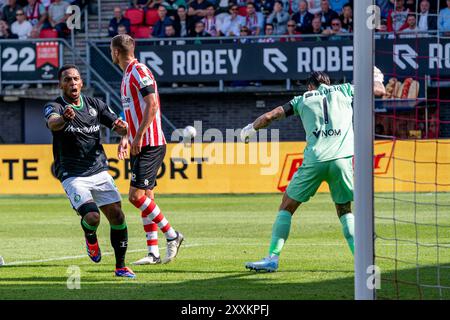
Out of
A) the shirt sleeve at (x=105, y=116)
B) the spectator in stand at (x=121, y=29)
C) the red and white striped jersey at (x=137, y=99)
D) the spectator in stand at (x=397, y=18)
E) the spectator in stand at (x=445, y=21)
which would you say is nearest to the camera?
the shirt sleeve at (x=105, y=116)

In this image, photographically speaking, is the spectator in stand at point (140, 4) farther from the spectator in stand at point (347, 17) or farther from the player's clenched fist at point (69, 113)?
the player's clenched fist at point (69, 113)

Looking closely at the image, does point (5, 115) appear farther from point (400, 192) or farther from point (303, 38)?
point (400, 192)

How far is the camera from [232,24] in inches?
1164

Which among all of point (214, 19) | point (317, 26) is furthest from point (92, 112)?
point (214, 19)

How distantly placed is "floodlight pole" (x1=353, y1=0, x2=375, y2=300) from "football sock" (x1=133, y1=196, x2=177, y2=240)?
4.24m

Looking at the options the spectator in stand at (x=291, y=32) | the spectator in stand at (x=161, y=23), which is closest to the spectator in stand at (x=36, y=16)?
the spectator in stand at (x=161, y=23)

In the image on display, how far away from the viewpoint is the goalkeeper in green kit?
1055 centimetres

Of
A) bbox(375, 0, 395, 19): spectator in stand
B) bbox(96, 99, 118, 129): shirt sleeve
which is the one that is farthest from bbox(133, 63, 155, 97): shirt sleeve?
bbox(375, 0, 395, 19): spectator in stand

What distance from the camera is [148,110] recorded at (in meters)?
11.1

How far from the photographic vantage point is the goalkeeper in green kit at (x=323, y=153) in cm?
1055

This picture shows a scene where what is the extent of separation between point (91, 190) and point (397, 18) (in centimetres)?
1760

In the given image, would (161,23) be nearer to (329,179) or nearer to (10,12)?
(10,12)

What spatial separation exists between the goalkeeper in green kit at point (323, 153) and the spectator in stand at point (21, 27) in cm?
2131

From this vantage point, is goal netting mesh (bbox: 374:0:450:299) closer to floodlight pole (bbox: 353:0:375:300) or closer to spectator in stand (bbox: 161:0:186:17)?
floodlight pole (bbox: 353:0:375:300)
